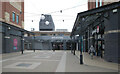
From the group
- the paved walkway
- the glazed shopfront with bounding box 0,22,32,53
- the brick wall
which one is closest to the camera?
the paved walkway

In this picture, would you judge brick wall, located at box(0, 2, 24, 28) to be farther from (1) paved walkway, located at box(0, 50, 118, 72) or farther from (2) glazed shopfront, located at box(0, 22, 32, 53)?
(1) paved walkway, located at box(0, 50, 118, 72)

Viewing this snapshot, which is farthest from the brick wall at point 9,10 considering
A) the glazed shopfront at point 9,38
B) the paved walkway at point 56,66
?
the paved walkway at point 56,66

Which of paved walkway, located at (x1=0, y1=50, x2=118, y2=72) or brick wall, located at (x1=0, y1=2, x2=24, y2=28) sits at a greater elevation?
brick wall, located at (x1=0, y1=2, x2=24, y2=28)

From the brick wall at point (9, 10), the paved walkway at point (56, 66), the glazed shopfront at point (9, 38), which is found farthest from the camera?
the brick wall at point (9, 10)

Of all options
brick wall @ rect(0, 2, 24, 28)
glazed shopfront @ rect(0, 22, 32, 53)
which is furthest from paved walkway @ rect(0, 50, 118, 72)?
brick wall @ rect(0, 2, 24, 28)

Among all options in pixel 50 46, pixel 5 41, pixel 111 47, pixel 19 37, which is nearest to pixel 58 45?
pixel 50 46

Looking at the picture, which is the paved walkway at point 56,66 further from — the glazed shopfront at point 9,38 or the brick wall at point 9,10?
the brick wall at point 9,10

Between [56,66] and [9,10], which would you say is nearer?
[56,66]

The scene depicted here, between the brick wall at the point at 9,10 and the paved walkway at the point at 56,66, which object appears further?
the brick wall at the point at 9,10

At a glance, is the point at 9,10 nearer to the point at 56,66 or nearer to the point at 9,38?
the point at 9,38

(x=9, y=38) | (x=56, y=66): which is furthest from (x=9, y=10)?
(x=56, y=66)

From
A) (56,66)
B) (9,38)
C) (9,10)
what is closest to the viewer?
Result: (56,66)

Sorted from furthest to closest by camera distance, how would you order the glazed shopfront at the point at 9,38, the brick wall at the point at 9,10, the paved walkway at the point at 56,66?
1. the brick wall at the point at 9,10
2. the glazed shopfront at the point at 9,38
3. the paved walkway at the point at 56,66

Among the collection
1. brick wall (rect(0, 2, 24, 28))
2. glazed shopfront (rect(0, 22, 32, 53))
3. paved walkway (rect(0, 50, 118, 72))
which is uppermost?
brick wall (rect(0, 2, 24, 28))
